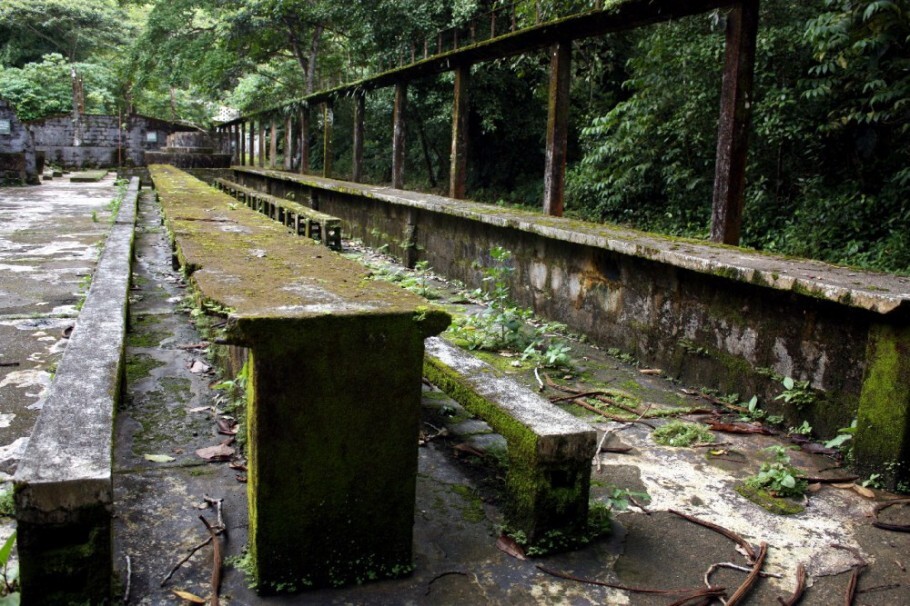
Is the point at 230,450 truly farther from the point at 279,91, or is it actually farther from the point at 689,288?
the point at 279,91

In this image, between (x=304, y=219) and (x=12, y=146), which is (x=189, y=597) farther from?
(x=12, y=146)

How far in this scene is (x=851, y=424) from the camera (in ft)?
11.6

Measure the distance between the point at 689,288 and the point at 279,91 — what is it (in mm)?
27961

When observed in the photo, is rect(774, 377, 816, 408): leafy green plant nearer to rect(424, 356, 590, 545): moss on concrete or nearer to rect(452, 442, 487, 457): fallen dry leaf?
rect(452, 442, 487, 457): fallen dry leaf

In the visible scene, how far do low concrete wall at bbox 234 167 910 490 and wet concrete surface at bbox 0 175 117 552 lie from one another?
3447 mm

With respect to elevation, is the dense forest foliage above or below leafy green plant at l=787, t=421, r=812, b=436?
above

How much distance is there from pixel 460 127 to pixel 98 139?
1165 inches

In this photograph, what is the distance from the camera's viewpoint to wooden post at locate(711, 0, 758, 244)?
16.2 feet

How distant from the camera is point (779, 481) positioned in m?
3.21

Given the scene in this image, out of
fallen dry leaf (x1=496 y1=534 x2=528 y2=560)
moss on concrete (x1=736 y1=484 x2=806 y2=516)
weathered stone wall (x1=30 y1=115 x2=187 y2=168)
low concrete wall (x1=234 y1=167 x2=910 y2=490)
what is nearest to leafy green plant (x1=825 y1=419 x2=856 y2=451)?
low concrete wall (x1=234 y1=167 x2=910 y2=490)

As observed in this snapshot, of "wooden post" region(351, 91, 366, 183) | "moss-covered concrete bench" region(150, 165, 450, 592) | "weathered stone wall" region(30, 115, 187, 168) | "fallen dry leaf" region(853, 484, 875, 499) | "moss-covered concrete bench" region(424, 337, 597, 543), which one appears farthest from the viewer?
"weathered stone wall" region(30, 115, 187, 168)

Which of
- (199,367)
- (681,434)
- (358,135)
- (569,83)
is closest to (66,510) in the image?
(199,367)

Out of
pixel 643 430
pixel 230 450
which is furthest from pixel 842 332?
pixel 230 450

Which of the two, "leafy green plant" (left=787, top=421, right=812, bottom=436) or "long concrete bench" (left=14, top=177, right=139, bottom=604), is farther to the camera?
"leafy green plant" (left=787, top=421, right=812, bottom=436)
